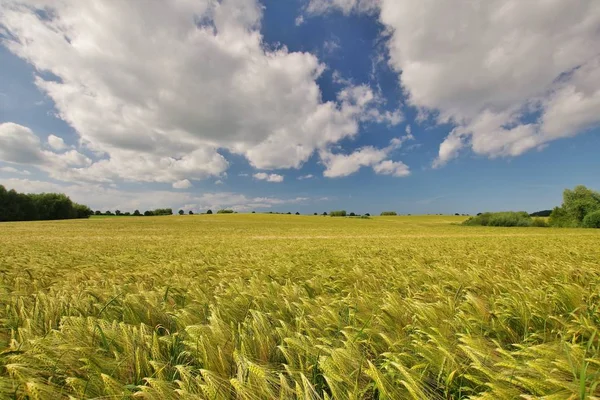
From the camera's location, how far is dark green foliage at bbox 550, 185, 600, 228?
56.1 meters

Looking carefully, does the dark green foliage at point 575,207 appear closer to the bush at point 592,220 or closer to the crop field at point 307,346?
the bush at point 592,220

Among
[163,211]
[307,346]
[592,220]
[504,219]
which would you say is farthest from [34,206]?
[592,220]

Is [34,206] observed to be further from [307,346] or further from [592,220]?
[592,220]

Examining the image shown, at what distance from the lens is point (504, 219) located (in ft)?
205

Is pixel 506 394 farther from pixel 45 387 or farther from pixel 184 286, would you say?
pixel 184 286

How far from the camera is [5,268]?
20.5 ft

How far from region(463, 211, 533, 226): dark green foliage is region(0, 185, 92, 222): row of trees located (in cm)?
12342

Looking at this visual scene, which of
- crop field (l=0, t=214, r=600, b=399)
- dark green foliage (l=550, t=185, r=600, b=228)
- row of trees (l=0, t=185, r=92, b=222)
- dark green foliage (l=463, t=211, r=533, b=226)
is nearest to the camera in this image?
crop field (l=0, t=214, r=600, b=399)

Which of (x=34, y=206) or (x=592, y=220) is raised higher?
(x=34, y=206)

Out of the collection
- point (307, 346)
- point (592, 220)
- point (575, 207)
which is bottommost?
point (307, 346)

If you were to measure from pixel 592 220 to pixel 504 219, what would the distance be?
46.0 ft

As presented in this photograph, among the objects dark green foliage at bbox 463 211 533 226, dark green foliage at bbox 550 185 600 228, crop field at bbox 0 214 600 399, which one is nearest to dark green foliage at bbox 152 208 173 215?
dark green foliage at bbox 463 211 533 226

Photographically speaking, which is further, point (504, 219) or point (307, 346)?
point (504, 219)

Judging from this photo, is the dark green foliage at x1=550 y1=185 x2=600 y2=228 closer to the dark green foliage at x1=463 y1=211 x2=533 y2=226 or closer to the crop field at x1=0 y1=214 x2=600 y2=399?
the dark green foliage at x1=463 y1=211 x2=533 y2=226
